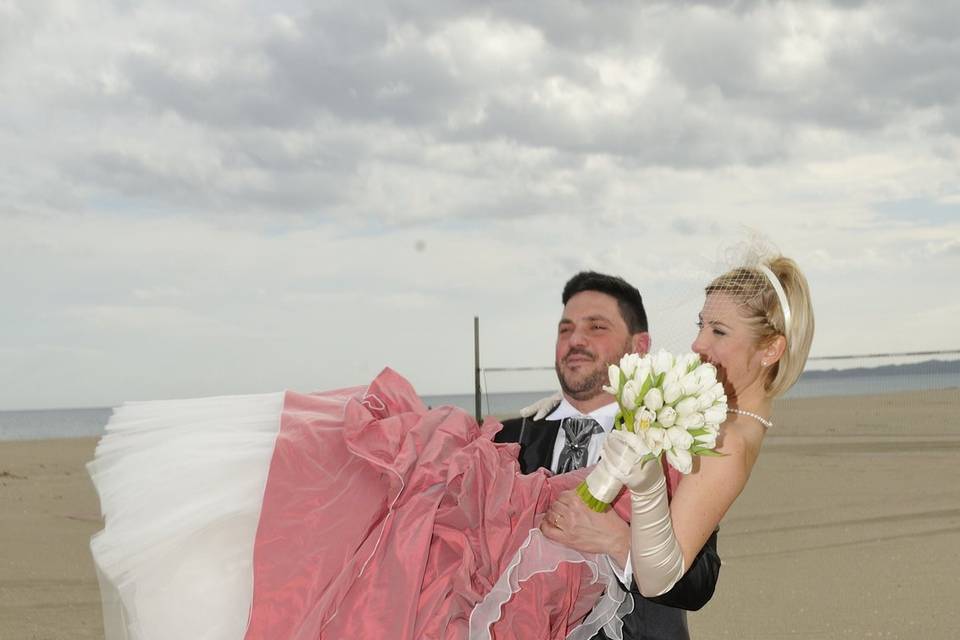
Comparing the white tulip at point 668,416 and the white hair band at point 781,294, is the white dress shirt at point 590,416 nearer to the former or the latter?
the white hair band at point 781,294

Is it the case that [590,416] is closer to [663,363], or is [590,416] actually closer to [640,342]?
[640,342]

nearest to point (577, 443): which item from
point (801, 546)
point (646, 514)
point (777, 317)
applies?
point (777, 317)

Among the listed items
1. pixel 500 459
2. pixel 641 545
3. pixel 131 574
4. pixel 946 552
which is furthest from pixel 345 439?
pixel 946 552

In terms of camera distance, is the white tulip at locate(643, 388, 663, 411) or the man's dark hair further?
the man's dark hair

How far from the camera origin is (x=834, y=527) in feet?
35.9

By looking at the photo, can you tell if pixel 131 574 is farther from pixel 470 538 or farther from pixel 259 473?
pixel 470 538

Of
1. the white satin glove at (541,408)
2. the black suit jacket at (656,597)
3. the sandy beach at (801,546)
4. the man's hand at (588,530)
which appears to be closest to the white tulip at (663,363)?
the man's hand at (588,530)

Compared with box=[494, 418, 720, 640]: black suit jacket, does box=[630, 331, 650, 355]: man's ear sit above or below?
above

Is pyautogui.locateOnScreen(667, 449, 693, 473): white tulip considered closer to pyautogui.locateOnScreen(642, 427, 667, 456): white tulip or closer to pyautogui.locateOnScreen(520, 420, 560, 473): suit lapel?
pyautogui.locateOnScreen(642, 427, 667, 456): white tulip

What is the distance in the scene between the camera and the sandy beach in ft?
24.1

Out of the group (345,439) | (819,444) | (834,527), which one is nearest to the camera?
(345,439)

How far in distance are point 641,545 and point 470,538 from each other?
1.70 feet

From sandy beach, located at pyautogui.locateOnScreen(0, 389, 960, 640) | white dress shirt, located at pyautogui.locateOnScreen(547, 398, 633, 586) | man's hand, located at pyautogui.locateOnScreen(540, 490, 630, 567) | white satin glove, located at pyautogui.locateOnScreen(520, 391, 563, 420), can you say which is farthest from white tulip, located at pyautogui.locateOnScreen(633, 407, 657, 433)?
sandy beach, located at pyautogui.locateOnScreen(0, 389, 960, 640)

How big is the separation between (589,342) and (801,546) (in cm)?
707
